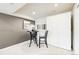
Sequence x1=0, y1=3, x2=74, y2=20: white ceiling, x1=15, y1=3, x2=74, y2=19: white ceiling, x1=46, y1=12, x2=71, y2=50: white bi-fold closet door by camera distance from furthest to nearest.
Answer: x1=46, y1=12, x2=71, y2=50: white bi-fold closet door < x1=15, y1=3, x2=74, y2=19: white ceiling < x1=0, y1=3, x2=74, y2=20: white ceiling

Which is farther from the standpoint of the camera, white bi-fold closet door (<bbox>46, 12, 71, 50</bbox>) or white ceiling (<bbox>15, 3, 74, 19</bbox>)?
white bi-fold closet door (<bbox>46, 12, 71, 50</bbox>)

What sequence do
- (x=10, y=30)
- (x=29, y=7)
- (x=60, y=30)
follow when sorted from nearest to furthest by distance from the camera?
1. (x=29, y=7)
2. (x=60, y=30)
3. (x=10, y=30)

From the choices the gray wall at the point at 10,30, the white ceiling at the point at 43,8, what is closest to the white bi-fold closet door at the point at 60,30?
the white ceiling at the point at 43,8

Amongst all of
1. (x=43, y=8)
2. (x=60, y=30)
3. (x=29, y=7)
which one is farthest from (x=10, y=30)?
(x=60, y=30)

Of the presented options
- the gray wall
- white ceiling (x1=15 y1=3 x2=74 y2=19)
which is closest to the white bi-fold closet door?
white ceiling (x1=15 y1=3 x2=74 y2=19)

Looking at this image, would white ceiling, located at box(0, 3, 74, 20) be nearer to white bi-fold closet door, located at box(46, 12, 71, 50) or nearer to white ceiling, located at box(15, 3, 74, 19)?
white ceiling, located at box(15, 3, 74, 19)

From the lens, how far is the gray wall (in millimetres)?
3945

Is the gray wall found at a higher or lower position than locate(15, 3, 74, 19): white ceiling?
lower

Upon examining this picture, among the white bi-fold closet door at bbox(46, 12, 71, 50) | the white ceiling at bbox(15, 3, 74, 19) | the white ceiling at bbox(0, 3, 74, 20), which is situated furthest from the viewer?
the white bi-fold closet door at bbox(46, 12, 71, 50)

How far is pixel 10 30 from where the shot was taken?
447 cm

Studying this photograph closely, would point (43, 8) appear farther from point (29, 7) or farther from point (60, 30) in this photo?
point (60, 30)

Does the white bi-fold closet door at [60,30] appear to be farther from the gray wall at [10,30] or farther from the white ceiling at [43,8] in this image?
the gray wall at [10,30]

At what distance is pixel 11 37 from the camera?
14.9ft

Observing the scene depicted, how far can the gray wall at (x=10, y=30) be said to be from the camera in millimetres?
3945
